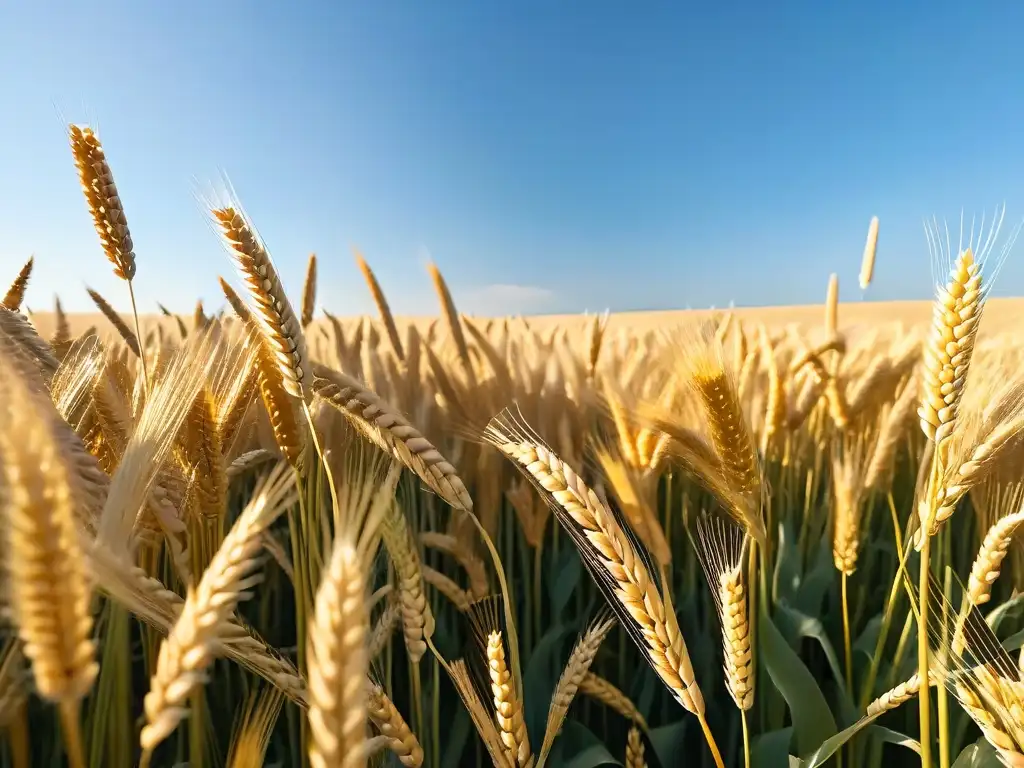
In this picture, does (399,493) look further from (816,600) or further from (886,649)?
(886,649)

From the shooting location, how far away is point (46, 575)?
1.18 ft

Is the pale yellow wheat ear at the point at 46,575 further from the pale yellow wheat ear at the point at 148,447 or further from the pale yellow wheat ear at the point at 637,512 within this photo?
the pale yellow wheat ear at the point at 637,512

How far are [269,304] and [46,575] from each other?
1.15 ft

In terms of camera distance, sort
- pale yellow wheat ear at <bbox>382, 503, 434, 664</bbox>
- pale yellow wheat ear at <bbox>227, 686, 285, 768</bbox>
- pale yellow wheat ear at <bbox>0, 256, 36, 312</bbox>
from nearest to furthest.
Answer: pale yellow wheat ear at <bbox>227, 686, 285, 768</bbox> < pale yellow wheat ear at <bbox>382, 503, 434, 664</bbox> < pale yellow wheat ear at <bbox>0, 256, 36, 312</bbox>

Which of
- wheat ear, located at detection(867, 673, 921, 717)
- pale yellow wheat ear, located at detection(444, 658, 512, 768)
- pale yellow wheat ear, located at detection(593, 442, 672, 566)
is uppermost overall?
pale yellow wheat ear, located at detection(593, 442, 672, 566)

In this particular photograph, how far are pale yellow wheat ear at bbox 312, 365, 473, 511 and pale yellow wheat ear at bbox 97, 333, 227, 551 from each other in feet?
0.55

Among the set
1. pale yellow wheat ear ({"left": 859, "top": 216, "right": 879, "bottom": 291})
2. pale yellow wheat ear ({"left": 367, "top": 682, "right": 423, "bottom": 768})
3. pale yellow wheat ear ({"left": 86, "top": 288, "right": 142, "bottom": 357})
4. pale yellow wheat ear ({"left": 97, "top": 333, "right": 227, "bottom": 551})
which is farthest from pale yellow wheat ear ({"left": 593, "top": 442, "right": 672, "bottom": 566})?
pale yellow wheat ear ({"left": 859, "top": 216, "right": 879, "bottom": 291})

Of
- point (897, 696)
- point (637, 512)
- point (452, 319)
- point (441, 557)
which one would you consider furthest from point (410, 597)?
point (452, 319)

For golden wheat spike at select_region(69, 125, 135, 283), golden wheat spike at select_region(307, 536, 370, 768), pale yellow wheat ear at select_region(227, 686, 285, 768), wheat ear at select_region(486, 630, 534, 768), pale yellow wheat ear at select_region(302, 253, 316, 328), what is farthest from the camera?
pale yellow wheat ear at select_region(302, 253, 316, 328)

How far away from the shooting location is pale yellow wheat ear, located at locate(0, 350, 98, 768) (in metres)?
0.35

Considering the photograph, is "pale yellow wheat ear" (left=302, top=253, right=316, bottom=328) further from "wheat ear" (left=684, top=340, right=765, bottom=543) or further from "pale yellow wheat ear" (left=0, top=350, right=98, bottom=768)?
"pale yellow wheat ear" (left=0, top=350, right=98, bottom=768)

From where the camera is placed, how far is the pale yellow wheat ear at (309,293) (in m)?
1.87

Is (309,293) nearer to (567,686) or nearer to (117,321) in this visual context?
(117,321)

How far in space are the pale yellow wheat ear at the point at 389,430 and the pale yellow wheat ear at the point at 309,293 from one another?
1.22 meters
